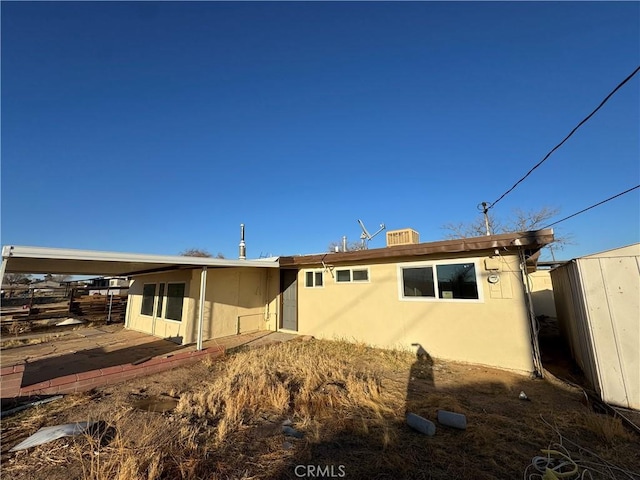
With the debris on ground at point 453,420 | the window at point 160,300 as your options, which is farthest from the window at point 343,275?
the window at point 160,300

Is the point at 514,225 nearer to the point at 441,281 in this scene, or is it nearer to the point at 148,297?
the point at 441,281

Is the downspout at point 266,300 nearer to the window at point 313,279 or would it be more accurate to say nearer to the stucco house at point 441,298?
the window at point 313,279

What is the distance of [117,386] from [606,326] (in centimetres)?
836

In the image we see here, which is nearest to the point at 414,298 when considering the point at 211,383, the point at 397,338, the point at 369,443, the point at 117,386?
the point at 397,338

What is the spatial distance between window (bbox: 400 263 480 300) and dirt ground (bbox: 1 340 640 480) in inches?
76.7

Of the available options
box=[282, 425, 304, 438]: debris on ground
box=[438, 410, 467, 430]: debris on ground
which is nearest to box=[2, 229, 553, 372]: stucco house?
box=[438, 410, 467, 430]: debris on ground

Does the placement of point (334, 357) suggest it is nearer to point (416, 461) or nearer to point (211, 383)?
point (211, 383)

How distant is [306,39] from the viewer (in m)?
→ 8.47

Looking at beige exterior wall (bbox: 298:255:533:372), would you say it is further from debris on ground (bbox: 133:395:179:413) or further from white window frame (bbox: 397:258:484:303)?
debris on ground (bbox: 133:395:179:413)

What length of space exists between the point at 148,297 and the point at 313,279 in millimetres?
7183

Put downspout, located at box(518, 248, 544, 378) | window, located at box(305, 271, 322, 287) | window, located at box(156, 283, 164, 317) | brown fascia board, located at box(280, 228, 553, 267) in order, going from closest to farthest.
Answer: brown fascia board, located at box(280, 228, 553, 267) → downspout, located at box(518, 248, 544, 378) → window, located at box(305, 271, 322, 287) → window, located at box(156, 283, 164, 317)

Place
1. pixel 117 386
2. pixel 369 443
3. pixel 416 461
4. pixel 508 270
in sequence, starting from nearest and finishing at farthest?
pixel 416 461, pixel 369 443, pixel 117 386, pixel 508 270

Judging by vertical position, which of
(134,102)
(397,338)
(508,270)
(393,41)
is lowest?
(397,338)

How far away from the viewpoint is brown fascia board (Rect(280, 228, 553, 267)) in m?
5.23
